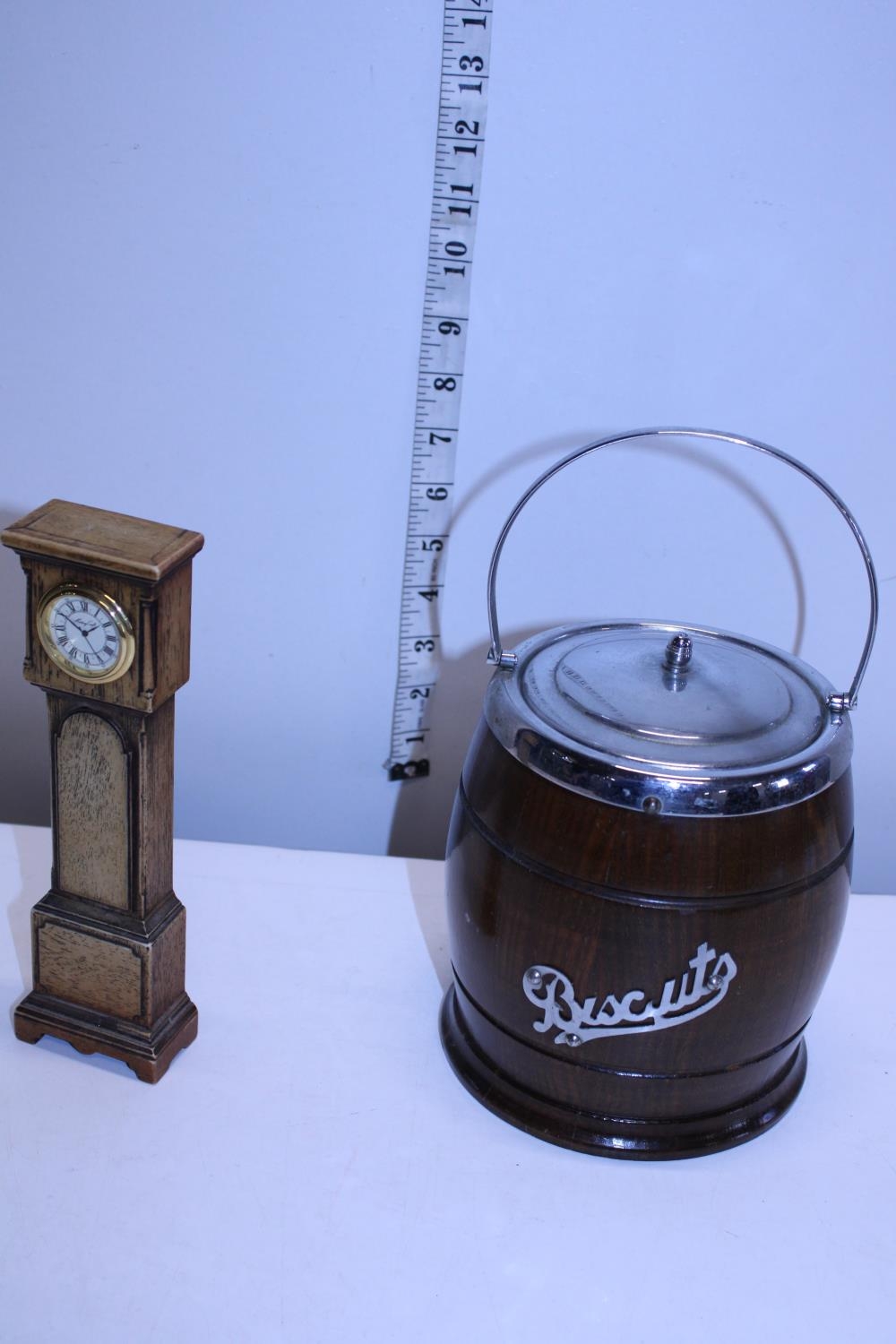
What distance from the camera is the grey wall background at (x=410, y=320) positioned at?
41.5 inches

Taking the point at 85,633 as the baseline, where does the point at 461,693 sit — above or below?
below

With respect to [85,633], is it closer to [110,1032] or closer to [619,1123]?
[110,1032]

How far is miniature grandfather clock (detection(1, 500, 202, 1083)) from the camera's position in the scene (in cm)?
85

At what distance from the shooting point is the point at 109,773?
3.01 feet

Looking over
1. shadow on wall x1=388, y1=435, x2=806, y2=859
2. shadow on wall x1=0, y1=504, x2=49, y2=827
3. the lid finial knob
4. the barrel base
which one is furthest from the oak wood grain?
shadow on wall x1=0, y1=504, x2=49, y2=827

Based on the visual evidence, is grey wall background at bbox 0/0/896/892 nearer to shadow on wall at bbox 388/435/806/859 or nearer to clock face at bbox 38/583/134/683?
shadow on wall at bbox 388/435/806/859

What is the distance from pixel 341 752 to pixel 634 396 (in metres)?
0.50

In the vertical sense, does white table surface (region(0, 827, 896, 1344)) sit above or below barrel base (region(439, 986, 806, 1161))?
below

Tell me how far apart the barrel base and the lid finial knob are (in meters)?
0.33

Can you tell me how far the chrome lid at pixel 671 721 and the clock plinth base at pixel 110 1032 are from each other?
360 mm

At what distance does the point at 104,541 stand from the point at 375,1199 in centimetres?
51

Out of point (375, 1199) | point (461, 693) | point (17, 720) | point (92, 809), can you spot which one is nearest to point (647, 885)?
point (375, 1199)

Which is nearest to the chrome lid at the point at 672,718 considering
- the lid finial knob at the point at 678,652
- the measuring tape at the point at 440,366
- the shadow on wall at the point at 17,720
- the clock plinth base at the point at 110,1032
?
the lid finial knob at the point at 678,652

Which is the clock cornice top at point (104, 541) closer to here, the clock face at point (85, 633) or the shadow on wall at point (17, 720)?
the clock face at point (85, 633)
